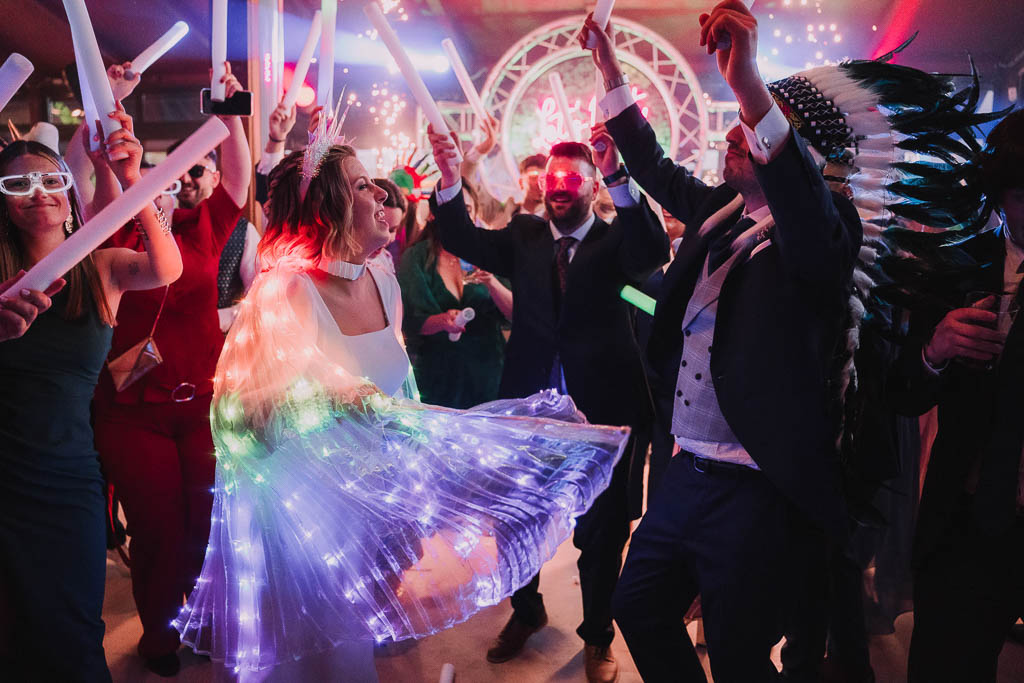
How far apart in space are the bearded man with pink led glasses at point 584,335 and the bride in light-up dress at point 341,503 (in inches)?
37.1

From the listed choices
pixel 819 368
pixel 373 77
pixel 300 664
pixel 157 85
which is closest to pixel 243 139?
pixel 300 664

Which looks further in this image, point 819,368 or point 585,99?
point 585,99

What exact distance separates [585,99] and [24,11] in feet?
11.8

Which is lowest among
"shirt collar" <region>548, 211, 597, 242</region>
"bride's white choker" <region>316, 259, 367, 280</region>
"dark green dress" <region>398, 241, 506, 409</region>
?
"dark green dress" <region>398, 241, 506, 409</region>

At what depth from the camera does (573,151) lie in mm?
2902

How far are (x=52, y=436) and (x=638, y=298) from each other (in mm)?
1800

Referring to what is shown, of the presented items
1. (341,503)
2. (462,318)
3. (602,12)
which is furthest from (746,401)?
(462,318)

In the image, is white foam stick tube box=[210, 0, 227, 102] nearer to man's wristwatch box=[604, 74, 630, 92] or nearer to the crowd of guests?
the crowd of guests

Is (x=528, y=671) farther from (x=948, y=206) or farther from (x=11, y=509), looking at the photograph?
(x=948, y=206)

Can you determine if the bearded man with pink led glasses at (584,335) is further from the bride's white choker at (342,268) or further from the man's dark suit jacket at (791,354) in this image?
the man's dark suit jacket at (791,354)

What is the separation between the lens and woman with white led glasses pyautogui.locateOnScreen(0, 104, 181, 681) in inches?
73.3

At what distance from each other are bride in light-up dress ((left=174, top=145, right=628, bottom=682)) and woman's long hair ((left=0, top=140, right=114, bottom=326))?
0.47m

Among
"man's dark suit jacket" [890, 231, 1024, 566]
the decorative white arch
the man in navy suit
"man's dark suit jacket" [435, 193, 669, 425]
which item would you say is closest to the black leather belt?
the man in navy suit

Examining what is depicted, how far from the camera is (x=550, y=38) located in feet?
18.6
